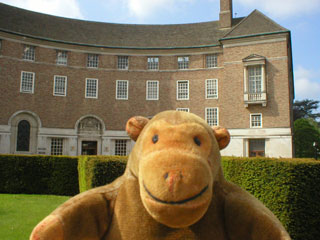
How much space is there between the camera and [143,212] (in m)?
2.26

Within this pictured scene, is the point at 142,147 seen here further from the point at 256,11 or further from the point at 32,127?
the point at 256,11

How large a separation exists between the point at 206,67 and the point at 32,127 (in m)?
19.6

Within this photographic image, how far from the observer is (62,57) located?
32.2 meters

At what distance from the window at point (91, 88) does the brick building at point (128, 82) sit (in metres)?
0.11

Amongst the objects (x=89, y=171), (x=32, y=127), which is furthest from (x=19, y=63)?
(x=89, y=171)

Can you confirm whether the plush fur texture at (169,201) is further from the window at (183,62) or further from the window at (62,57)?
the window at (62,57)

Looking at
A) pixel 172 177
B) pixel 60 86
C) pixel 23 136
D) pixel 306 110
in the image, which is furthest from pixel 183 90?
pixel 306 110

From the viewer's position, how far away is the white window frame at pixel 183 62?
110 feet

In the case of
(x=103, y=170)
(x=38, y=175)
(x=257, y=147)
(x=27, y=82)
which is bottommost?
(x=38, y=175)

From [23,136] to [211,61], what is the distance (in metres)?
21.4

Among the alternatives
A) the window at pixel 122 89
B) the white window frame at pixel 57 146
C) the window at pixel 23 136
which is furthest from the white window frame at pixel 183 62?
the window at pixel 23 136

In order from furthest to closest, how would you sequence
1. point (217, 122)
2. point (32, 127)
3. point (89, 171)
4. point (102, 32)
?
point (102, 32) → point (217, 122) → point (32, 127) → point (89, 171)

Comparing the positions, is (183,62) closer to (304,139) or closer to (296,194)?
(304,139)

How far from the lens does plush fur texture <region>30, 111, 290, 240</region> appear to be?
1.91 m
